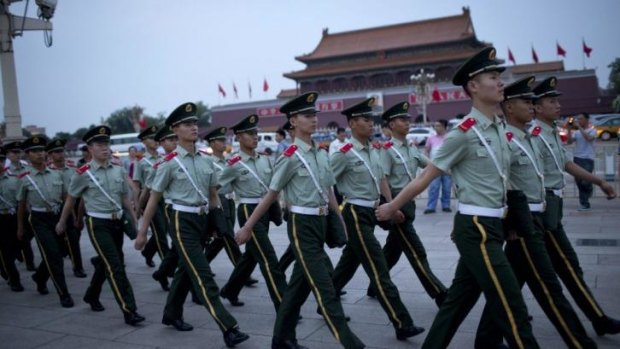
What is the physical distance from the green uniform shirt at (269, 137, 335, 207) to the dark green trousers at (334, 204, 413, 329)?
465 millimetres

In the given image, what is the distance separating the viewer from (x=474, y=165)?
3.11m

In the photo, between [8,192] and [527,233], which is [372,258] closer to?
[527,233]

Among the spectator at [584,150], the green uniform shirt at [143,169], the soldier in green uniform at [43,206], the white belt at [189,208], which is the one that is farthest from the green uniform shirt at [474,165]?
the spectator at [584,150]

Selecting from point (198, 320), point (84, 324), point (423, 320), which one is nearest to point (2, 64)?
point (84, 324)

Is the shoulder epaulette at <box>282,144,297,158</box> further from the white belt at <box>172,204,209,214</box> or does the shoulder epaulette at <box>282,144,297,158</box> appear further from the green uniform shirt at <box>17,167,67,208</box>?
the green uniform shirt at <box>17,167,67,208</box>

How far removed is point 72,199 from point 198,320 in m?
1.74

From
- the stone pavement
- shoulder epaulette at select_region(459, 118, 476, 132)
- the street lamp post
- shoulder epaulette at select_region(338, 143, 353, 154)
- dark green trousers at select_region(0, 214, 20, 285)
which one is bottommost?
the stone pavement

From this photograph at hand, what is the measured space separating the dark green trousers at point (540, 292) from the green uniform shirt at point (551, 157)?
71 cm

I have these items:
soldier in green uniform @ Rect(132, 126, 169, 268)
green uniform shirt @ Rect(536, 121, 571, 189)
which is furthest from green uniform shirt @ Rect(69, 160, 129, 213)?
green uniform shirt @ Rect(536, 121, 571, 189)

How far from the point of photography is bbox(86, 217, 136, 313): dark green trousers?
487cm

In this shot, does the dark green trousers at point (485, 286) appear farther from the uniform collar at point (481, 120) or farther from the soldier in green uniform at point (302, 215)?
the soldier in green uniform at point (302, 215)

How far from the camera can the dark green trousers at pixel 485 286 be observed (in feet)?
9.64

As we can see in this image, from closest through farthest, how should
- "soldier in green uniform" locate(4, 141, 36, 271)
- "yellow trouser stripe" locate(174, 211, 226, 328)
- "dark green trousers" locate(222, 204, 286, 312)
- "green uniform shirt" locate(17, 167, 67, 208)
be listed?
"yellow trouser stripe" locate(174, 211, 226, 328) → "dark green trousers" locate(222, 204, 286, 312) → "green uniform shirt" locate(17, 167, 67, 208) → "soldier in green uniform" locate(4, 141, 36, 271)

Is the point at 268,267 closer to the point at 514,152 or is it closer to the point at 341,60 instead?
the point at 514,152
